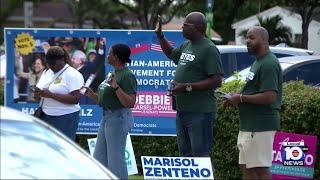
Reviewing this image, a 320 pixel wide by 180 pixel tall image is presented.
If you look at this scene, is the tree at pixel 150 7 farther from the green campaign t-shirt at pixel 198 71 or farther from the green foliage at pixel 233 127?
the green campaign t-shirt at pixel 198 71

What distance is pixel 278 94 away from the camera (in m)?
7.75

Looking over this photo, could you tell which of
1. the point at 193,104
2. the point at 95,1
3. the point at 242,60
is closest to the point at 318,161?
the point at 193,104

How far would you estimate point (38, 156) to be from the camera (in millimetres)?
5297

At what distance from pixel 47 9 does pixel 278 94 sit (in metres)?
50.0

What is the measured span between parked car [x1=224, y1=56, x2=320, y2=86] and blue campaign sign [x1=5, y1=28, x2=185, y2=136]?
4.94ft

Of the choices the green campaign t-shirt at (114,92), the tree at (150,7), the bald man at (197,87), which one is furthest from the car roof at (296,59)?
the tree at (150,7)

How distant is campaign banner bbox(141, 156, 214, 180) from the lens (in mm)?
7867

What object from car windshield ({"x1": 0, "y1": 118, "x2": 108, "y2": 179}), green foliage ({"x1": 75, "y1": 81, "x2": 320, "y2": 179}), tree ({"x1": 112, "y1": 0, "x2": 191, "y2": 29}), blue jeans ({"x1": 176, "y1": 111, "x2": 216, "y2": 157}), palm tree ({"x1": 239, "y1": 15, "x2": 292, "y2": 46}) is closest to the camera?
car windshield ({"x1": 0, "y1": 118, "x2": 108, "y2": 179})

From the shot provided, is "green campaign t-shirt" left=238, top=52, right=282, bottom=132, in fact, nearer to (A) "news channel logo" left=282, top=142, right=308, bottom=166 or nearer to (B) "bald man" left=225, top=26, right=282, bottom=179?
(B) "bald man" left=225, top=26, right=282, bottom=179

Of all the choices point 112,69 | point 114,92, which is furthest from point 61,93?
point 112,69

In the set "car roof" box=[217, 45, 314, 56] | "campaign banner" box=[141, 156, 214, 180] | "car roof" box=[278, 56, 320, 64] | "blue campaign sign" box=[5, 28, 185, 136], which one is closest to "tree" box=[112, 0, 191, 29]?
"car roof" box=[217, 45, 314, 56]

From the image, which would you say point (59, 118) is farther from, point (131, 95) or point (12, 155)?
point (12, 155)

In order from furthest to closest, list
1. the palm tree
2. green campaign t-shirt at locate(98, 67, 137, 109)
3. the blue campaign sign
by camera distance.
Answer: the palm tree
the blue campaign sign
green campaign t-shirt at locate(98, 67, 137, 109)

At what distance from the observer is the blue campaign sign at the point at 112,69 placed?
1155 centimetres
